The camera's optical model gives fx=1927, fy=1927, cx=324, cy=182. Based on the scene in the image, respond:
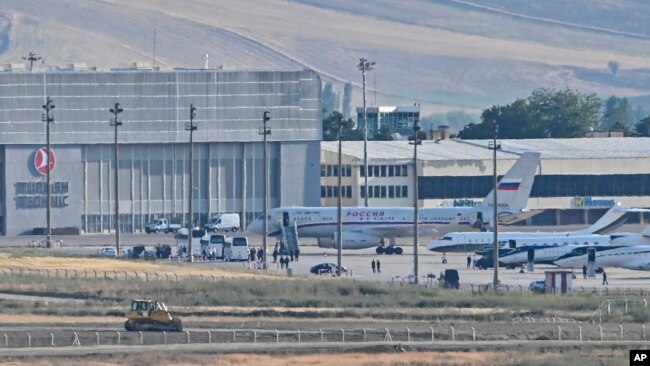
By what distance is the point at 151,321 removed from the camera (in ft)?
240

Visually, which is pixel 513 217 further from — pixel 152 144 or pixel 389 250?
pixel 152 144

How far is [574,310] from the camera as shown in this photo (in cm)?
8556

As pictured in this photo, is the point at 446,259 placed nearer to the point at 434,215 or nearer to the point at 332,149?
the point at 434,215

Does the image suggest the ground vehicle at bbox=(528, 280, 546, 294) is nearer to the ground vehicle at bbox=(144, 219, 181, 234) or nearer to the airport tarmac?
the airport tarmac

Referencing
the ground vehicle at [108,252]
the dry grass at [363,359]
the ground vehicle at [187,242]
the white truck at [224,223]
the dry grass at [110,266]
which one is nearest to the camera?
the dry grass at [363,359]

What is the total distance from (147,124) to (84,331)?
88.6 m

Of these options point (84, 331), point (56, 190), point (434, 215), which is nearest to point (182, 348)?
point (84, 331)

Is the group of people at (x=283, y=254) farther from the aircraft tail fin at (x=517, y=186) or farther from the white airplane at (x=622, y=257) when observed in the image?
the aircraft tail fin at (x=517, y=186)

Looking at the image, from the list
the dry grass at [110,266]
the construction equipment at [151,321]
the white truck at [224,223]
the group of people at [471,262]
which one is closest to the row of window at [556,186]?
the white truck at [224,223]

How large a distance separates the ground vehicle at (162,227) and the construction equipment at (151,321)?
85211mm

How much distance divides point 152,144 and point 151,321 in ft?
290

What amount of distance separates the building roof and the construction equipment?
9388 centimetres

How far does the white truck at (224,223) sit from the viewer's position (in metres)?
157

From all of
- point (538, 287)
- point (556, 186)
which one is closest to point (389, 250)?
point (556, 186)
